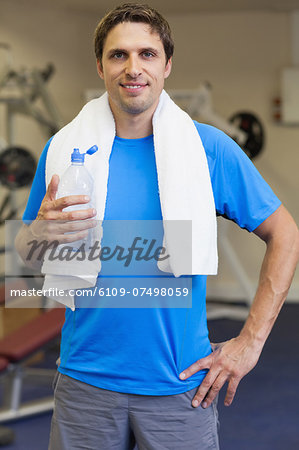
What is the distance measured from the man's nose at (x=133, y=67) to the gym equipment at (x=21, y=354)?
1.75 meters

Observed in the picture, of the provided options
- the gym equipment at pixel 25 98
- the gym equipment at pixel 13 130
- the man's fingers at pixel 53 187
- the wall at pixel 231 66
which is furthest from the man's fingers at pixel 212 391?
the wall at pixel 231 66

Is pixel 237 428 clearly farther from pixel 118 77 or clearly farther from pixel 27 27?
pixel 27 27

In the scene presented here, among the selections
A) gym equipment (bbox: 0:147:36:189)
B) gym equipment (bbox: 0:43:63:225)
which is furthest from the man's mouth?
gym equipment (bbox: 0:147:36:189)

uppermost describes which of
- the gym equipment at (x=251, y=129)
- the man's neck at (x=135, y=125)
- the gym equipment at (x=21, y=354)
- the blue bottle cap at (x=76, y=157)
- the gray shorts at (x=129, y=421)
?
the gym equipment at (x=251, y=129)

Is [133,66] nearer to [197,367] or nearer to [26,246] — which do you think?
[26,246]

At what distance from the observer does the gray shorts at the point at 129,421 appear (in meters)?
1.19

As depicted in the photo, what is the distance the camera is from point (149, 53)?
4.05 feet

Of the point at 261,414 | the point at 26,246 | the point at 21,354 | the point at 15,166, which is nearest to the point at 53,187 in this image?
Answer: the point at 26,246

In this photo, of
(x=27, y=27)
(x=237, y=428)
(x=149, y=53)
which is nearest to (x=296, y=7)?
(x=27, y=27)

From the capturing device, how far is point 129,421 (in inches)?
47.6

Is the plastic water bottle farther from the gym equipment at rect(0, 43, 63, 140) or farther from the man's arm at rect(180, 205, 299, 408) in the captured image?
the gym equipment at rect(0, 43, 63, 140)

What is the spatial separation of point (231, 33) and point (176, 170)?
15.5 feet

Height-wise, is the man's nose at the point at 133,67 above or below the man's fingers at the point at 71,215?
above

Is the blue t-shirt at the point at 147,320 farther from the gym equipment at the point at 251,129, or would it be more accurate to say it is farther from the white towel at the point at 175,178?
the gym equipment at the point at 251,129
